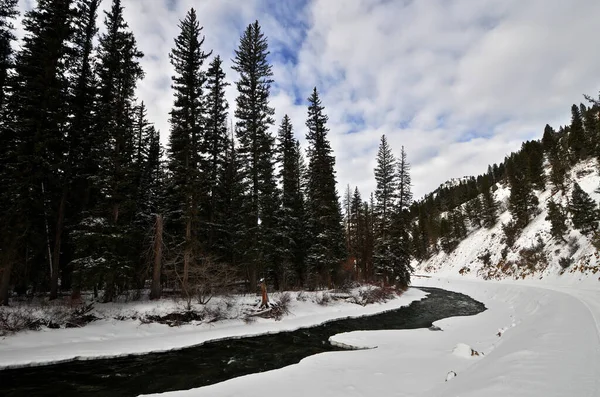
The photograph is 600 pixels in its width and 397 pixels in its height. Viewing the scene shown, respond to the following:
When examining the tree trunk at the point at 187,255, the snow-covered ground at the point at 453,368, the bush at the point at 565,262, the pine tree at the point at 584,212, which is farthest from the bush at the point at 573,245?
the tree trunk at the point at 187,255

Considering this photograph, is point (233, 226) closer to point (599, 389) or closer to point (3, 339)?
point (3, 339)

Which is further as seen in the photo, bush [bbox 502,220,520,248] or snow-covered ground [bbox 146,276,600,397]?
bush [bbox 502,220,520,248]

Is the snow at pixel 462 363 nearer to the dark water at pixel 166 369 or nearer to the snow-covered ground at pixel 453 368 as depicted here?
the snow-covered ground at pixel 453 368

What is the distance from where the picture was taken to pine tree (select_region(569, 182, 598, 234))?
1273 inches

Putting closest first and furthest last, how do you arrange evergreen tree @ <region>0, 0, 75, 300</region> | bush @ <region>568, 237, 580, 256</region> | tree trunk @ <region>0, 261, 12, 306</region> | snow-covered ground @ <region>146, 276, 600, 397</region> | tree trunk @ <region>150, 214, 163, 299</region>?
snow-covered ground @ <region>146, 276, 600, 397</region>
tree trunk @ <region>0, 261, 12, 306</region>
evergreen tree @ <region>0, 0, 75, 300</region>
tree trunk @ <region>150, 214, 163, 299</region>
bush @ <region>568, 237, 580, 256</region>

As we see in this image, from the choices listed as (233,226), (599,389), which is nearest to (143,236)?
(233,226)

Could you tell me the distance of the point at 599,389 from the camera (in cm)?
521

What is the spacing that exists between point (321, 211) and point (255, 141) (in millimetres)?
9105

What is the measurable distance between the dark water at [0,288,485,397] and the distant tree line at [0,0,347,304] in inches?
221

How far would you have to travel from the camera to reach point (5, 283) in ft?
48.7

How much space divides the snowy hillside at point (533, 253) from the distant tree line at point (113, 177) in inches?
1014

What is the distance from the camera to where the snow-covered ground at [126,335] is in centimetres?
1189

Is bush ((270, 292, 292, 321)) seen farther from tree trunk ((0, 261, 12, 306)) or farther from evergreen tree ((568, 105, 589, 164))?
evergreen tree ((568, 105, 589, 164))

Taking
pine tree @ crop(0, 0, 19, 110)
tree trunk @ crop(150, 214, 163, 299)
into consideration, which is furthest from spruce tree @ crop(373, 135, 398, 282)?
pine tree @ crop(0, 0, 19, 110)
